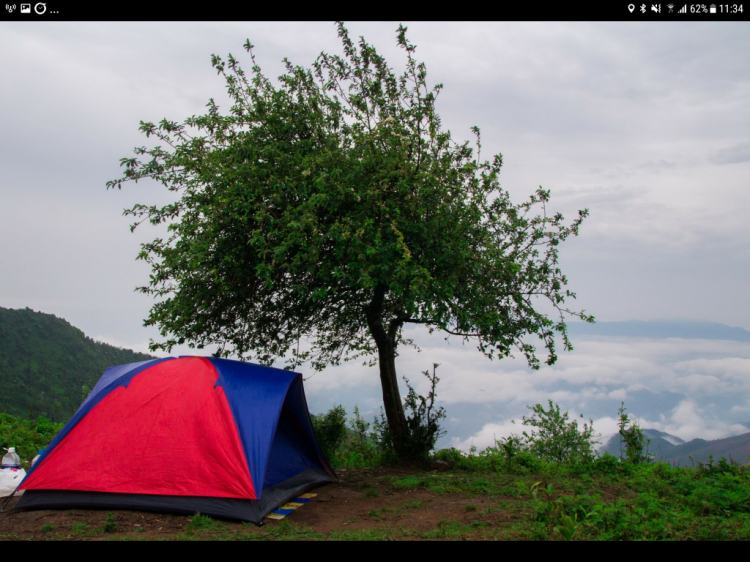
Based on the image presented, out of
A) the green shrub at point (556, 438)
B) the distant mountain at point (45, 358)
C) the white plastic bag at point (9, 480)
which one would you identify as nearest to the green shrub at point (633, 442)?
the green shrub at point (556, 438)

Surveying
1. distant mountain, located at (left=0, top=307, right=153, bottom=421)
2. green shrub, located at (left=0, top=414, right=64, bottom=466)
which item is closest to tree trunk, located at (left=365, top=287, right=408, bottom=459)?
green shrub, located at (left=0, top=414, right=64, bottom=466)

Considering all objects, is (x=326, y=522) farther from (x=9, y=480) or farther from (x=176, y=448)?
(x=9, y=480)

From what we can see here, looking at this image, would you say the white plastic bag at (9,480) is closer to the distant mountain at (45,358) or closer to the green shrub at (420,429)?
the green shrub at (420,429)

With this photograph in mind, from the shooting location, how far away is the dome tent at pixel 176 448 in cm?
757

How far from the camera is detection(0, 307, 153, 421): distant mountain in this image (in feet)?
87.9

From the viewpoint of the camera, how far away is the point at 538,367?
11.3 m

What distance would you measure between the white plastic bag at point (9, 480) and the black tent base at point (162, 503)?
793 mm

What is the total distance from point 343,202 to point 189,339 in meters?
4.56

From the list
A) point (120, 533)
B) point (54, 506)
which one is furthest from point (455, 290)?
point (54, 506)

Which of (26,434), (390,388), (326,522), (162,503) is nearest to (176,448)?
(162,503)

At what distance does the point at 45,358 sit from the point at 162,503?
28.3 metres

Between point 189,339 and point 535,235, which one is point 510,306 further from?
point 189,339
